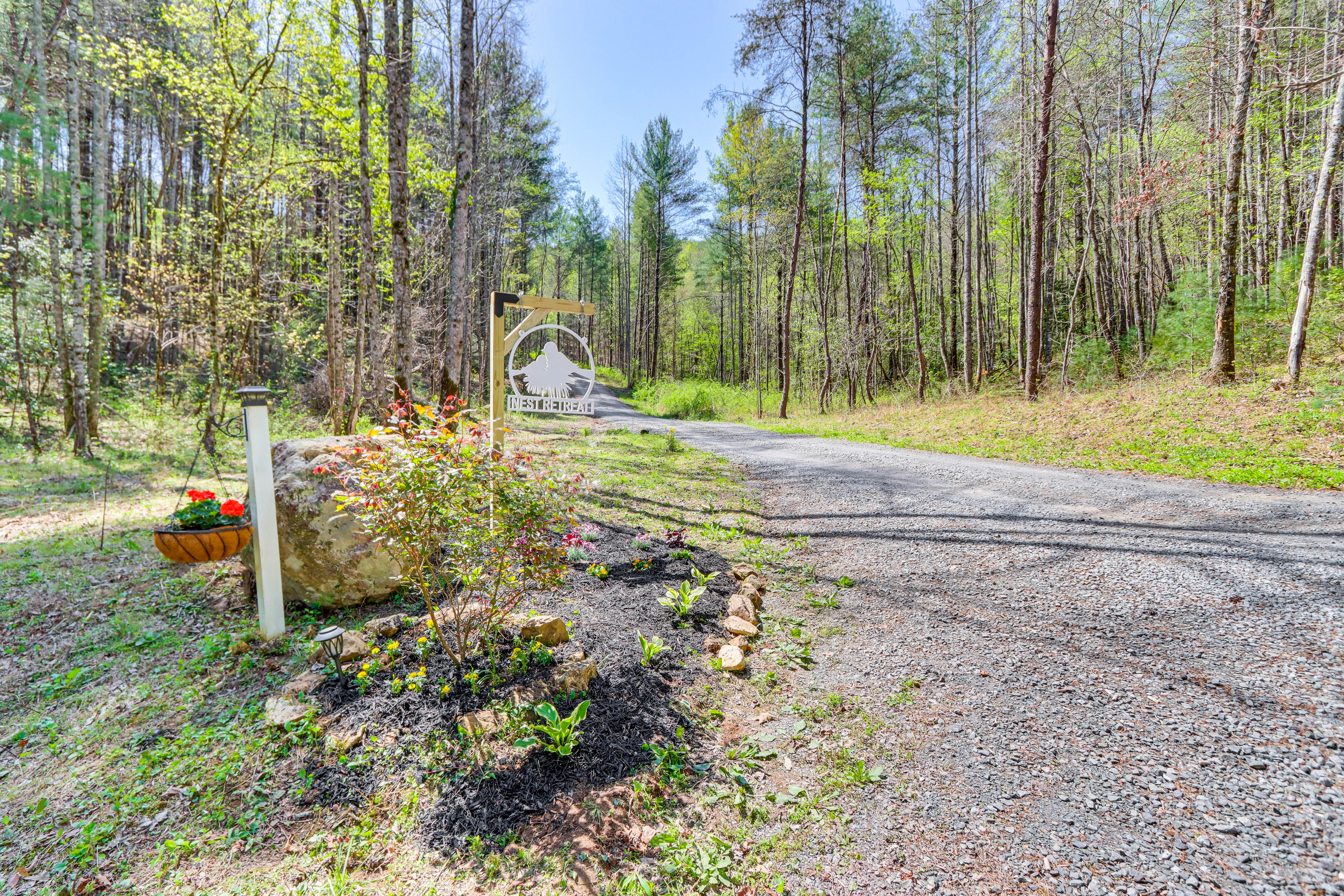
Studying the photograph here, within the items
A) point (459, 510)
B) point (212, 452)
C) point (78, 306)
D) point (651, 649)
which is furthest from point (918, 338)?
point (78, 306)

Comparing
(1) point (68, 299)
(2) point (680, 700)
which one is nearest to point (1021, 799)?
(2) point (680, 700)

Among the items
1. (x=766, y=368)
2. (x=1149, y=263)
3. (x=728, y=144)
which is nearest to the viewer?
(x=1149, y=263)

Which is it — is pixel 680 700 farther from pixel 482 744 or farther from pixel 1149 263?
pixel 1149 263

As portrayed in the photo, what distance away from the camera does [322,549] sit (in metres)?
3.42

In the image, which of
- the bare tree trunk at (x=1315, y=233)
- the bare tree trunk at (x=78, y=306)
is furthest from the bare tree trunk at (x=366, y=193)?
the bare tree trunk at (x=1315, y=233)

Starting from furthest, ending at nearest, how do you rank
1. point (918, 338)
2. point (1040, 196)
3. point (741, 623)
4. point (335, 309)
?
point (918, 338) < point (1040, 196) < point (335, 309) < point (741, 623)

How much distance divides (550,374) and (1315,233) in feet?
33.8

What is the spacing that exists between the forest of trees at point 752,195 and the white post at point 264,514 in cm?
254

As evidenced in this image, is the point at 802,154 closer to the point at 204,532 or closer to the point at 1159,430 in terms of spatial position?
the point at 1159,430

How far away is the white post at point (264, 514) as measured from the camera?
3.01 meters

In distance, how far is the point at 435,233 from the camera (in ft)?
34.1

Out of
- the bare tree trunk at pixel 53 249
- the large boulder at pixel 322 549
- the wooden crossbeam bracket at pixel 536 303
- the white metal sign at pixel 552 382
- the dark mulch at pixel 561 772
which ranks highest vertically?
the bare tree trunk at pixel 53 249

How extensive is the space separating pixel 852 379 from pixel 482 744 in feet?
51.1

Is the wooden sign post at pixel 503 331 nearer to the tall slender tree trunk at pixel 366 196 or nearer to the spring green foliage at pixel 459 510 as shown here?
the spring green foliage at pixel 459 510
